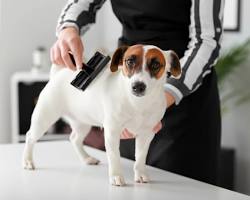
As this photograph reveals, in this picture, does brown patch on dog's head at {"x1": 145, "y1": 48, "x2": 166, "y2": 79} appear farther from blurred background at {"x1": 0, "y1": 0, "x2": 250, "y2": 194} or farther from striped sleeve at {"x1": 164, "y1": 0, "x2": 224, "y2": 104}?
blurred background at {"x1": 0, "y1": 0, "x2": 250, "y2": 194}

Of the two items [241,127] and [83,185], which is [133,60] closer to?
[83,185]

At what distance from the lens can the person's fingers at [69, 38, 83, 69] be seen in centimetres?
115

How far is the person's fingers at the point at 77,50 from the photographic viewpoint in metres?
1.15

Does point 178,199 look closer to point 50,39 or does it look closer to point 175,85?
point 175,85

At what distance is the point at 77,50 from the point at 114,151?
232 mm

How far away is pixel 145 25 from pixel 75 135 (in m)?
0.37

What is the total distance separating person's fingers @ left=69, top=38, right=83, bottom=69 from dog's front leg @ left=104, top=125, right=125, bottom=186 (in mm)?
153

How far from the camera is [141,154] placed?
3.79 ft

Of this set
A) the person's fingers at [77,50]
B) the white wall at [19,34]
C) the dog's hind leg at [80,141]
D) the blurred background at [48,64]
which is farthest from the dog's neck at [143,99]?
the white wall at [19,34]

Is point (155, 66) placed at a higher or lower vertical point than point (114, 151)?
higher

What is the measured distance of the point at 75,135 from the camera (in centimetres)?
132

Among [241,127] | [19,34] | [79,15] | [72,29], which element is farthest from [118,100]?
[19,34]

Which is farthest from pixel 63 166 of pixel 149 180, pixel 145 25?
pixel 145 25

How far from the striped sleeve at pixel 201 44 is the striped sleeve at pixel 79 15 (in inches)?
10.6
